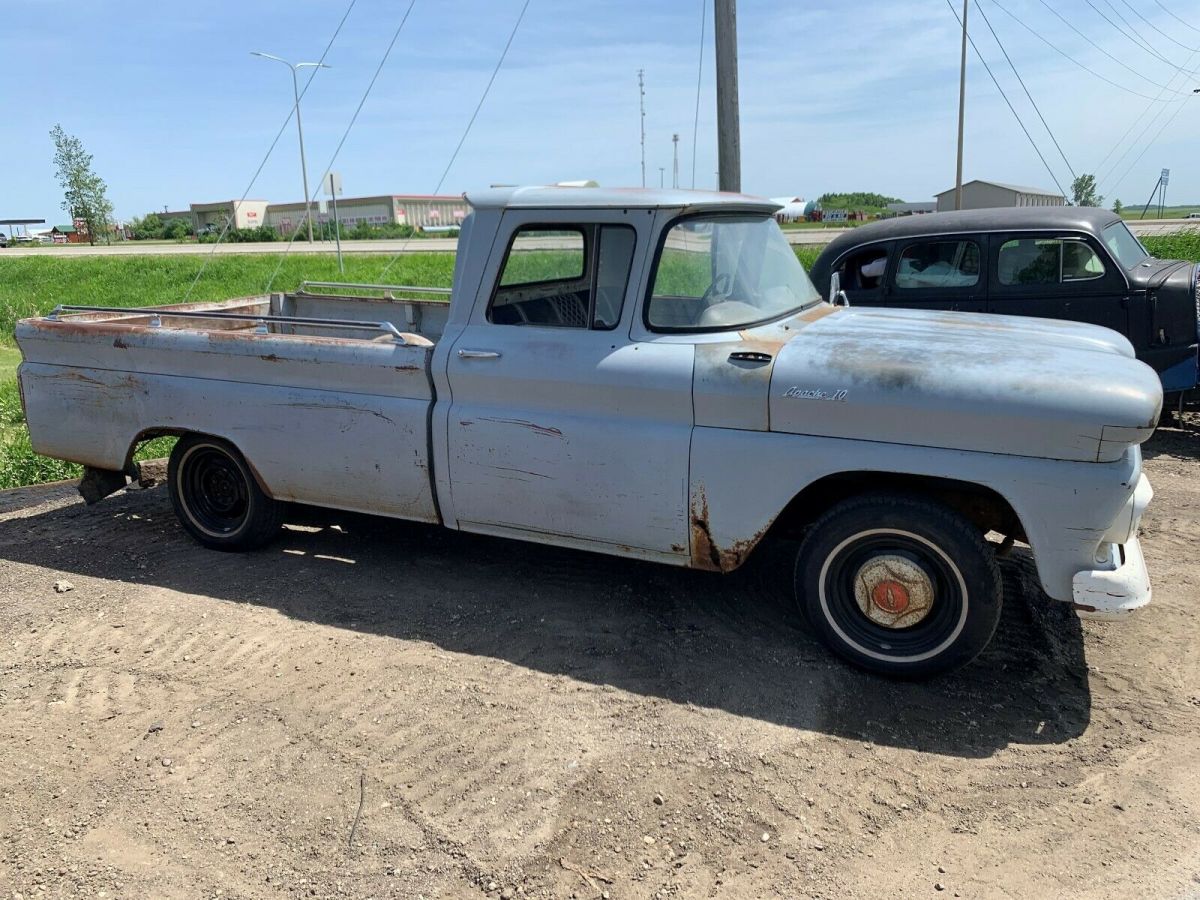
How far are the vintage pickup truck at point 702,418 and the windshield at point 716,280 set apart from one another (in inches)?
0.5

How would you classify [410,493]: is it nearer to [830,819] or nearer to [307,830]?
[307,830]

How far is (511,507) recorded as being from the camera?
4297mm

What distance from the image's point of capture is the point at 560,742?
3.45m

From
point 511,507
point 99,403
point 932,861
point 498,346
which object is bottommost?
point 932,861

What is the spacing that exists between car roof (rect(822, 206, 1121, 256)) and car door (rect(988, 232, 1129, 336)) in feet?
0.35

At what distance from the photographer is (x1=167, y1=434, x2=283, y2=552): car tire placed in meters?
5.14

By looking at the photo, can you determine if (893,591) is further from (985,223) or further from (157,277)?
(157,277)

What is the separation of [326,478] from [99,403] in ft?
5.38

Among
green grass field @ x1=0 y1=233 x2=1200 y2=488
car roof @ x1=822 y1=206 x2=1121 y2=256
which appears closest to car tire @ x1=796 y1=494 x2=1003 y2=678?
car roof @ x1=822 y1=206 x2=1121 y2=256

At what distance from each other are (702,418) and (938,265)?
4956 mm

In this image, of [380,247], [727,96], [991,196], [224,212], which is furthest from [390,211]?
[727,96]

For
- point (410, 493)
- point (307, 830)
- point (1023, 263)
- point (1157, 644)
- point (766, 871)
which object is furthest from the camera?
point (1023, 263)

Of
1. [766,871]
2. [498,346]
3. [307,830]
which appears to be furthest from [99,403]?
[766,871]

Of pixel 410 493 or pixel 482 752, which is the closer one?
pixel 482 752
